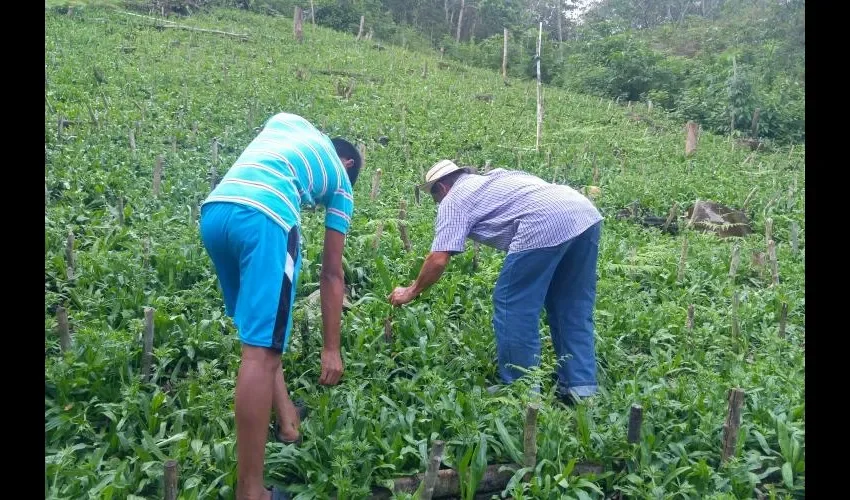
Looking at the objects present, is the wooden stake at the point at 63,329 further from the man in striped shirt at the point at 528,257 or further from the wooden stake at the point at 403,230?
the wooden stake at the point at 403,230

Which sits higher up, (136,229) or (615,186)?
(615,186)

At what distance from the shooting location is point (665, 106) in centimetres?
1725

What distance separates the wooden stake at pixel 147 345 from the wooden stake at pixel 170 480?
1045 millimetres

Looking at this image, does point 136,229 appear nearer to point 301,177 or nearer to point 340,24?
point 301,177

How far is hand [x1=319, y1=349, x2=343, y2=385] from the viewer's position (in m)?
3.00

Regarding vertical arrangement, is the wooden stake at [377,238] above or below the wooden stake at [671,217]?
below

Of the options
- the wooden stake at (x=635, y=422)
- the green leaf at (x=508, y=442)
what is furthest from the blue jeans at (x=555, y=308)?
the wooden stake at (x=635, y=422)

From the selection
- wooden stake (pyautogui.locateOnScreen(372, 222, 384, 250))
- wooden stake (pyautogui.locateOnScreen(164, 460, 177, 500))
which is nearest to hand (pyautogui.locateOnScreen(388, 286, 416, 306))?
wooden stake (pyautogui.locateOnScreen(372, 222, 384, 250))

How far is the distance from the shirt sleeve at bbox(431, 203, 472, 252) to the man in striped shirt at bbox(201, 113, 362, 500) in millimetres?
714

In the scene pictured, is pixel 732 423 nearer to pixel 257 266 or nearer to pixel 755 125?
pixel 257 266

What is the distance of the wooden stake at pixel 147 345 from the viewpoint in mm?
3324

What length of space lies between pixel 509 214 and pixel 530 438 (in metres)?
1.29

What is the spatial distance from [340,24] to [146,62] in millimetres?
12521

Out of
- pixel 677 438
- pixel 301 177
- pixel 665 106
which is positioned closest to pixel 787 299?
pixel 677 438
